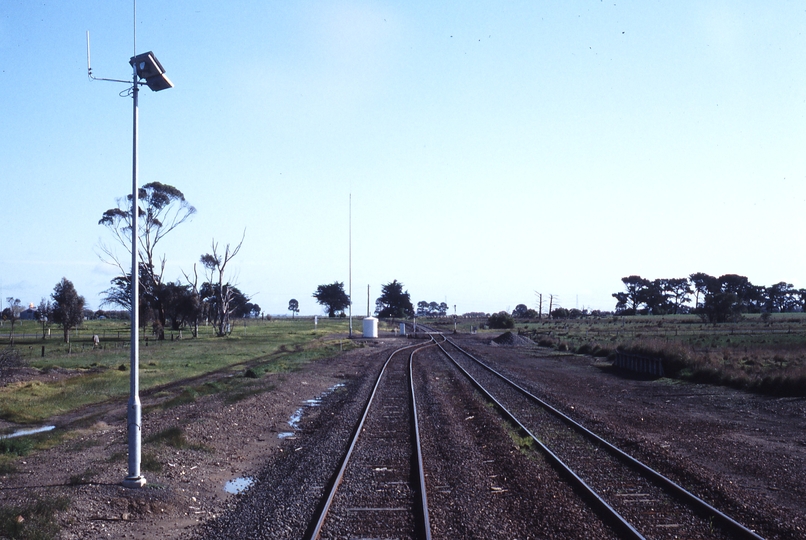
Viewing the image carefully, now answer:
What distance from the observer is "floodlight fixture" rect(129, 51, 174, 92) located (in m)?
9.23

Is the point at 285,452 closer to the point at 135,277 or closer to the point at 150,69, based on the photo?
the point at 135,277

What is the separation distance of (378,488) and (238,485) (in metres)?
2.33

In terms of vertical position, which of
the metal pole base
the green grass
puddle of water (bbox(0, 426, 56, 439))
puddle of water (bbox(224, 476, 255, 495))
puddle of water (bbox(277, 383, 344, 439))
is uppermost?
the green grass

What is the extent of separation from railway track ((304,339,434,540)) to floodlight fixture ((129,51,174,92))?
630 centimetres

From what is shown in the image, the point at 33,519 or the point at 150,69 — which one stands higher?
the point at 150,69

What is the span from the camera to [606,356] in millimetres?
37906

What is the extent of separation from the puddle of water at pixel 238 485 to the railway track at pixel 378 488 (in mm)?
1371

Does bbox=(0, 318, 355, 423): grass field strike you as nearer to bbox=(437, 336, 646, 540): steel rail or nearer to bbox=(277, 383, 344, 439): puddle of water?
bbox=(277, 383, 344, 439): puddle of water

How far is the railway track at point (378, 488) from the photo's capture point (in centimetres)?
757

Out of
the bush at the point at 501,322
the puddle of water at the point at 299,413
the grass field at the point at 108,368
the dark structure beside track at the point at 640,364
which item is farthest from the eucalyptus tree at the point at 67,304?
the bush at the point at 501,322

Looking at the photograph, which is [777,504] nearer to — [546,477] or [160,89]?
[546,477]

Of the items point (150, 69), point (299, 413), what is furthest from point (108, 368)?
point (150, 69)

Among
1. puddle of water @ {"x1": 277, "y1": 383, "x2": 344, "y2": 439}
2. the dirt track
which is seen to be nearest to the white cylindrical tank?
puddle of water @ {"x1": 277, "y1": 383, "x2": 344, "y2": 439}

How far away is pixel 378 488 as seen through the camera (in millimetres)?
9422
